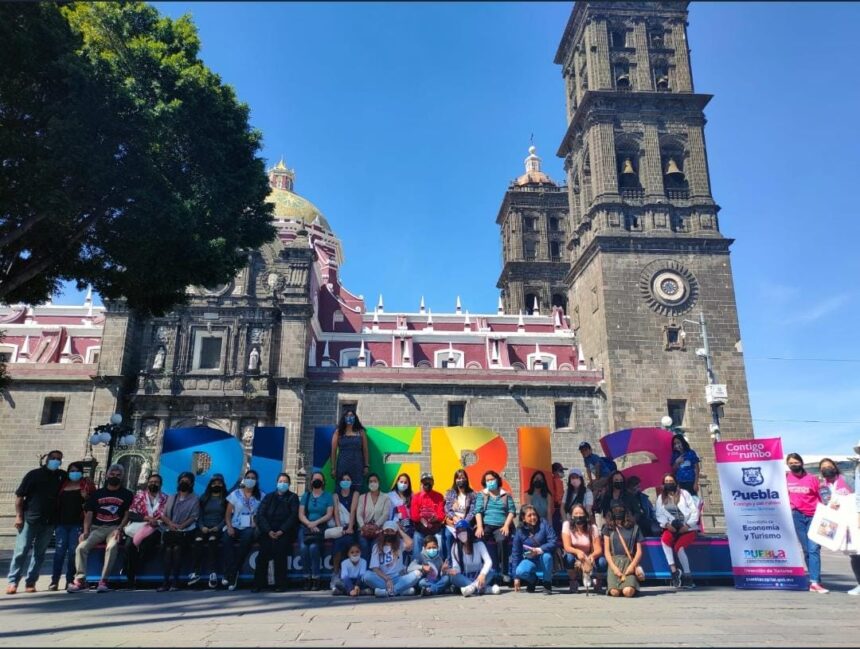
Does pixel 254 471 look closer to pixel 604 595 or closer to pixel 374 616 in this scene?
pixel 374 616

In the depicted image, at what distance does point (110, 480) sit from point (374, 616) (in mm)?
5189

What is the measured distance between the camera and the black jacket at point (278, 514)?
9.13m

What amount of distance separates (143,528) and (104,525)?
0.58 metres

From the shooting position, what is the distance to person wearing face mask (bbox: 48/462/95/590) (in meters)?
9.29

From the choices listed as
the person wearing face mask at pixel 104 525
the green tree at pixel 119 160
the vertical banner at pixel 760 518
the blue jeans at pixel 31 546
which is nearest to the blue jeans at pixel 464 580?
the vertical banner at pixel 760 518

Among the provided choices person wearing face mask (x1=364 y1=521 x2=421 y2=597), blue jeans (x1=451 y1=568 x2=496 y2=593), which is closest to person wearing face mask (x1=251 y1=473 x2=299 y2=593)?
person wearing face mask (x1=364 y1=521 x2=421 y2=597)

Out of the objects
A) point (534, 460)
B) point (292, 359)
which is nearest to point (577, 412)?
point (292, 359)

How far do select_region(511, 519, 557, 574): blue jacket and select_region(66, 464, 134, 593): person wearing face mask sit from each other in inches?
231

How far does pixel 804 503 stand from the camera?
9500 mm

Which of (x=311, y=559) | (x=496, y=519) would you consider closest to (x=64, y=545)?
(x=311, y=559)

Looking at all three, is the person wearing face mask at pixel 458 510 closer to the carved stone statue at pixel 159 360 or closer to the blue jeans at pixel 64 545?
the blue jeans at pixel 64 545

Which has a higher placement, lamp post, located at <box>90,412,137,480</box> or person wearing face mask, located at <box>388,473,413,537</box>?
lamp post, located at <box>90,412,137,480</box>

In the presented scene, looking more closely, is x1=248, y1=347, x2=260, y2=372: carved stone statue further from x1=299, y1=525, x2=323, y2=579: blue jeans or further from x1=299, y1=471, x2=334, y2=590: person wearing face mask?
x1=299, y1=525, x2=323, y2=579: blue jeans

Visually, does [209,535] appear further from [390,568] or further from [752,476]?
[752,476]
